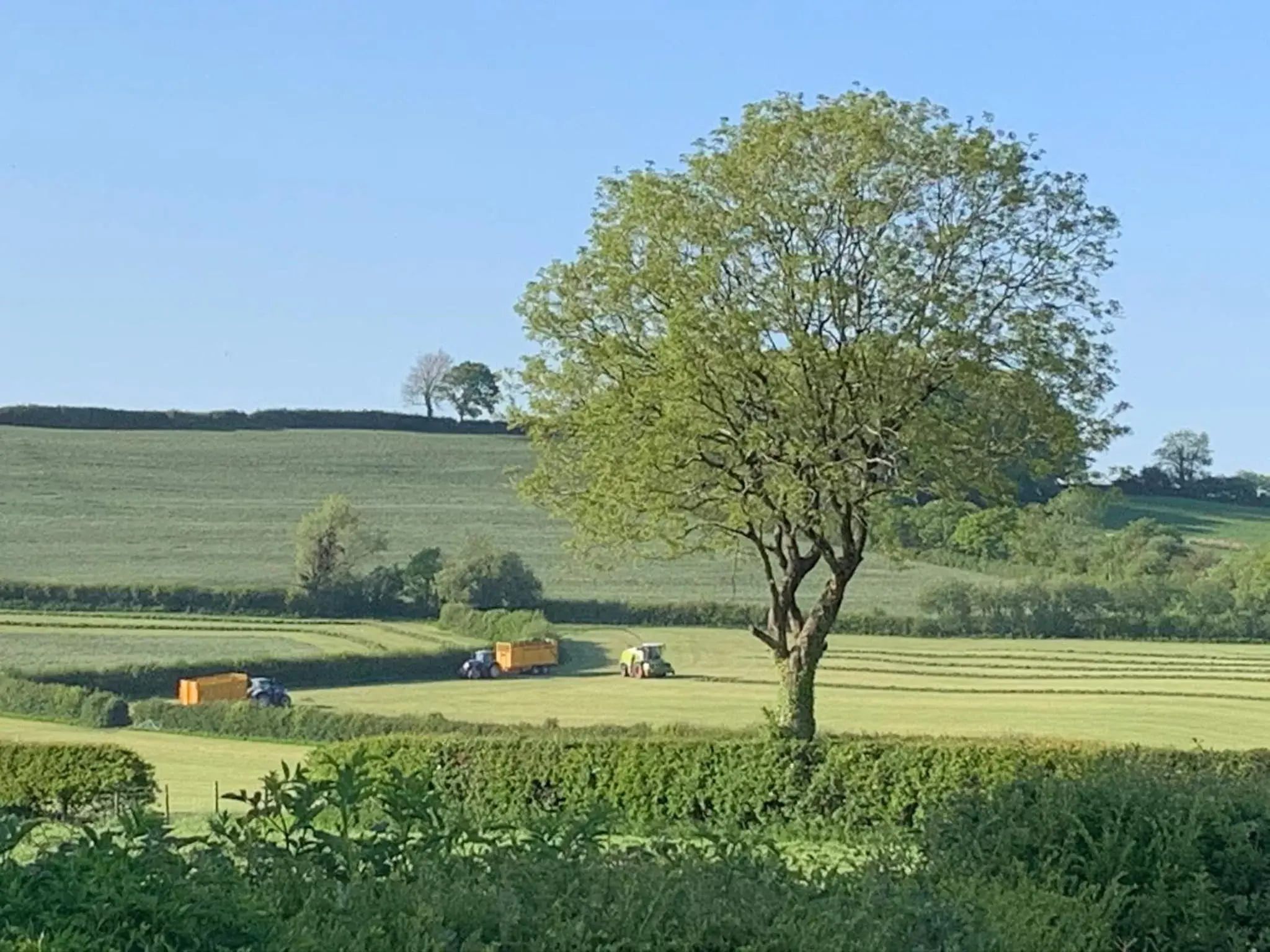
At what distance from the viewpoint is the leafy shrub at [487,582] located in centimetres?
6038

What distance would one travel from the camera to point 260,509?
2997 inches

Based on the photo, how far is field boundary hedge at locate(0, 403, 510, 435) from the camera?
3383 inches

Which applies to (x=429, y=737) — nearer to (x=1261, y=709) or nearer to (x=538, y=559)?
(x=1261, y=709)

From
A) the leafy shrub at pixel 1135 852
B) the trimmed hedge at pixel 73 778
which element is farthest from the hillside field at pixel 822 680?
the leafy shrub at pixel 1135 852

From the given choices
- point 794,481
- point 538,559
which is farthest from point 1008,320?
point 538,559

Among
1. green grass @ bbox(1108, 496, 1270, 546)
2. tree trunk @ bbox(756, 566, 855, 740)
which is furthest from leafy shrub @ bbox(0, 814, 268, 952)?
green grass @ bbox(1108, 496, 1270, 546)

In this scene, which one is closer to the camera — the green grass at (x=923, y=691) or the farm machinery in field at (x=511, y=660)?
the green grass at (x=923, y=691)

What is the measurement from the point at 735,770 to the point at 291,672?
29995mm

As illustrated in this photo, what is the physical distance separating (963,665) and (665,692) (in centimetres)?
972

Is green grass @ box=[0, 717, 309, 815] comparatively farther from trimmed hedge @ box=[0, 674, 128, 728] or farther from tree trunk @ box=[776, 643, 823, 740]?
tree trunk @ box=[776, 643, 823, 740]

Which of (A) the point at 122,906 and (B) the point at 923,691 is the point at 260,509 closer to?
(B) the point at 923,691

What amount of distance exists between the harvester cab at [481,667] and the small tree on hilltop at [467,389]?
129ft

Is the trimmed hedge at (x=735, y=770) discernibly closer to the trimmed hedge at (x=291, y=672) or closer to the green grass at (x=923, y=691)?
the green grass at (x=923, y=691)

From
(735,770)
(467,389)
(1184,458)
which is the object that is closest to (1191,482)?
(1184,458)
